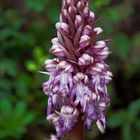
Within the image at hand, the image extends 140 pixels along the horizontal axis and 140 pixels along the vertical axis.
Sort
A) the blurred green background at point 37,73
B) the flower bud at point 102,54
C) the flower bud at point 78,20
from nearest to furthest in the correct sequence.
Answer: the flower bud at point 78,20
the flower bud at point 102,54
the blurred green background at point 37,73

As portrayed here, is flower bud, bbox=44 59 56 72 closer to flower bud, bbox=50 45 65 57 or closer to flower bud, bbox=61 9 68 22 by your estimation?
flower bud, bbox=50 45 65 57

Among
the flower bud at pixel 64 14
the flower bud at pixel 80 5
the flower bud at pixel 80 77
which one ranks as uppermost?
the flower bud at pixel 80 5

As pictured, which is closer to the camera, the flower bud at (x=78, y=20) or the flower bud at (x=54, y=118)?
the flower bud at (x=78, y=20)

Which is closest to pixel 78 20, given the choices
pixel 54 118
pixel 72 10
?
pixel 72 10

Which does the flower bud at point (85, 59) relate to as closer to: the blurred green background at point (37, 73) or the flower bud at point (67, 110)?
the flower bud at point (67, 110)

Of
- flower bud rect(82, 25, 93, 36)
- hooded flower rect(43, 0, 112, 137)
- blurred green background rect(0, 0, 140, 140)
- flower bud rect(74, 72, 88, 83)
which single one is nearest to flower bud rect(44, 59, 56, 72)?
hooded flower rect(43, 0, 112, 137)

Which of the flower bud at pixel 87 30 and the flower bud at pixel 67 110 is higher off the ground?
the flower bud at pixel 87 30

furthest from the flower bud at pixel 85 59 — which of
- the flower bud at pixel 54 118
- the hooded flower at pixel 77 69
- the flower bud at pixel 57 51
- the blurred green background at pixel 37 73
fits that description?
the blurred green background at pixel 37 73
